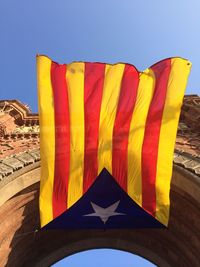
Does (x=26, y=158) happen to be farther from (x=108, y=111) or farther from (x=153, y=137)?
(x=153, y=137)

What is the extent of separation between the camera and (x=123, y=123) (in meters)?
10.5

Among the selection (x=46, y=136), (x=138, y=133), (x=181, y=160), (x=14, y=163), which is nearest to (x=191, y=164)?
(x=181, y=160)

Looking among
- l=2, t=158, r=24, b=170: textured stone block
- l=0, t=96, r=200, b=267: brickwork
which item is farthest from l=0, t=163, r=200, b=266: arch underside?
l=2, t=158, r=24, b=170: textured stone block

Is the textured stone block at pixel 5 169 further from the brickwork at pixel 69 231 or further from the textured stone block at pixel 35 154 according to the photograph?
the textured stone block at pixel 35 154

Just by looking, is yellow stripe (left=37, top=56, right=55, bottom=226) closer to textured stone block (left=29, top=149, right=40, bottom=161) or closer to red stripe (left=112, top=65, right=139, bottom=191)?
red stripe (left=112, top=65, right=139, bottom=191)

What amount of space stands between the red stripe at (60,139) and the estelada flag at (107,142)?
0.02 m

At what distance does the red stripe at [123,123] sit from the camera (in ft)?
33.1

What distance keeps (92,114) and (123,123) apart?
843 millimetres

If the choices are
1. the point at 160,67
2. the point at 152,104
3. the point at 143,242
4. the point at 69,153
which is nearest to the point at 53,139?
the point at 69,153

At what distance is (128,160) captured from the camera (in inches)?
401

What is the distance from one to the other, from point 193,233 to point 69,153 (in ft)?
17.2

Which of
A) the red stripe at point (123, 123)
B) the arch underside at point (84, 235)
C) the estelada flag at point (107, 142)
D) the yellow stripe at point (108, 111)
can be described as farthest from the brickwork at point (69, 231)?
the yellow stripe at point (108, 111)

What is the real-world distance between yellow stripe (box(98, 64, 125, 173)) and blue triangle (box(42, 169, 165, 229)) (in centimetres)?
35

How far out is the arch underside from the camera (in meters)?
12.3
